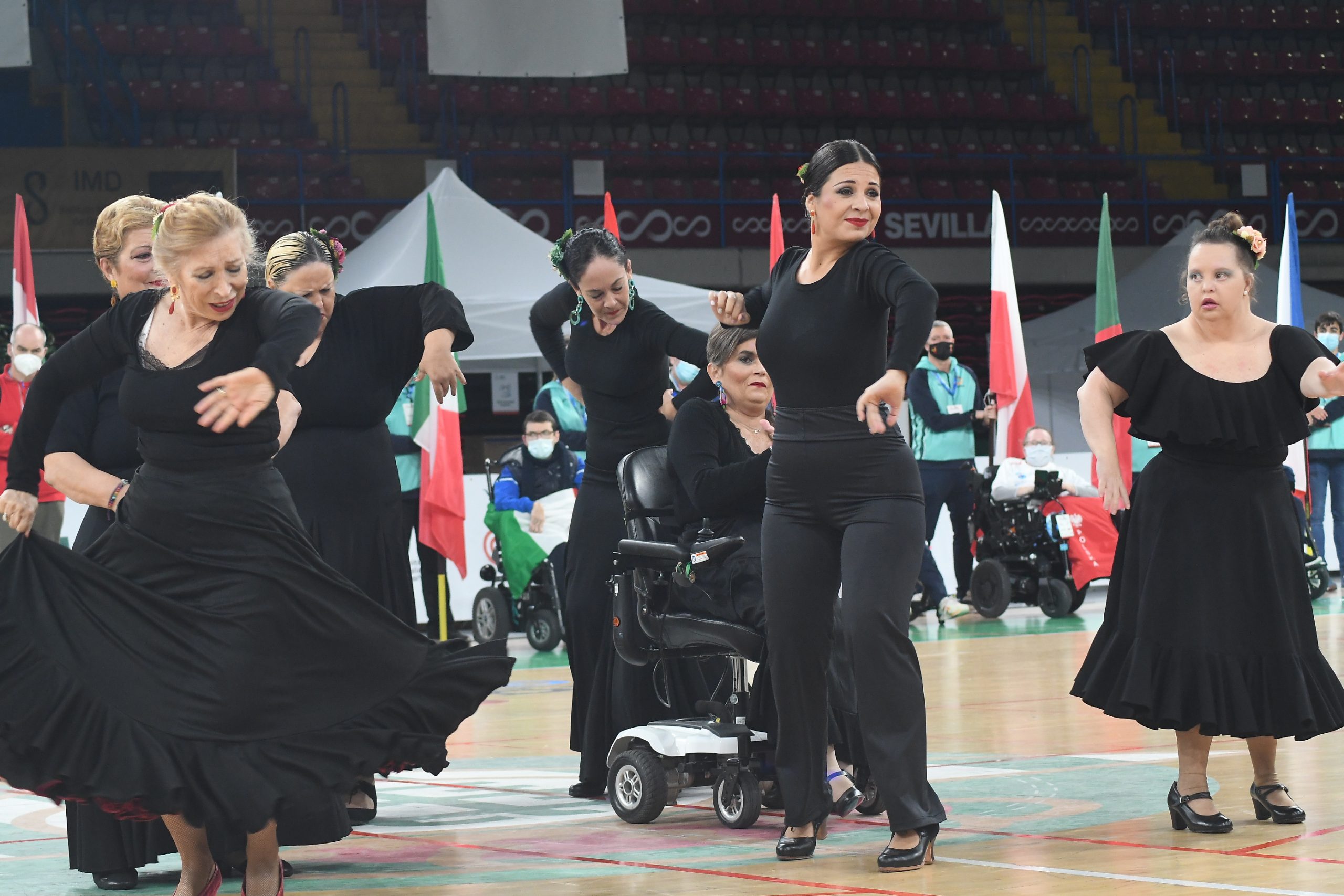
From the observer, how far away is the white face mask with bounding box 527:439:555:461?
9.63m

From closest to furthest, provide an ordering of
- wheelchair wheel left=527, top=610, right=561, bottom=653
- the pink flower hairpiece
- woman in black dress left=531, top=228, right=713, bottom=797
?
the pink flower hairpiece
woman in black dress left=531, top=228, right=713, bottom=797
wheelchair wheel left=527, top=610, right=561, bottom=653

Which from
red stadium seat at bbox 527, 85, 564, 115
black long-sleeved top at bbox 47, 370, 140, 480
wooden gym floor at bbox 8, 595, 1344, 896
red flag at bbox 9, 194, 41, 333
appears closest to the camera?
wooden gym floor at bbox 8, 595, 1344, 896

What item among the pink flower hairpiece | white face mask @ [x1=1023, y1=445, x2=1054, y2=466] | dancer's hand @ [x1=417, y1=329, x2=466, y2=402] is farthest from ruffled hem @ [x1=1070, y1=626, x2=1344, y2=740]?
white face mask @ [x1=1023, y1=445, x2=1054, y2=466]

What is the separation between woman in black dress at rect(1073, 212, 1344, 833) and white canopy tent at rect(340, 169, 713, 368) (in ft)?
25.6

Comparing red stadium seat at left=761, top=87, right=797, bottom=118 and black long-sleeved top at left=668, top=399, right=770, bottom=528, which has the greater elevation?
red stadium seat at left=761, top=87, right=797, bottom=118

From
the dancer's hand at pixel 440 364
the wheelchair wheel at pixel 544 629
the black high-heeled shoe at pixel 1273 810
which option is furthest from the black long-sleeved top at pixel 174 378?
the wheelchair wheel at pixel 544 629

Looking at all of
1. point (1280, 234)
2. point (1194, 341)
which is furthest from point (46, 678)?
point (1280, 234)

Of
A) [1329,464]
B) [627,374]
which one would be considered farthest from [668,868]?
[1329,464]

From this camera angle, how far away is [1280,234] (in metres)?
18.6

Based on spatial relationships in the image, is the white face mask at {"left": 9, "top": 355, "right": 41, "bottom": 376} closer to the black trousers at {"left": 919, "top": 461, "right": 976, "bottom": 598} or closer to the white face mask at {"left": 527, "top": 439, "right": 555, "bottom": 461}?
the white face mask at {"left": 527, "top": 439, "right": 555, "bottom": 461}

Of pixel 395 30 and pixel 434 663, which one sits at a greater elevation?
pixel 395 30

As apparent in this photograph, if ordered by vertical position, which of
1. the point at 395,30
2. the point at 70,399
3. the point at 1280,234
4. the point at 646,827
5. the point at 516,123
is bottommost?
the point at 646,827

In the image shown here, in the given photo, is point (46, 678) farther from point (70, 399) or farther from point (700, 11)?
point (700, 11)

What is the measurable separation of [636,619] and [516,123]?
15190 millimetres
